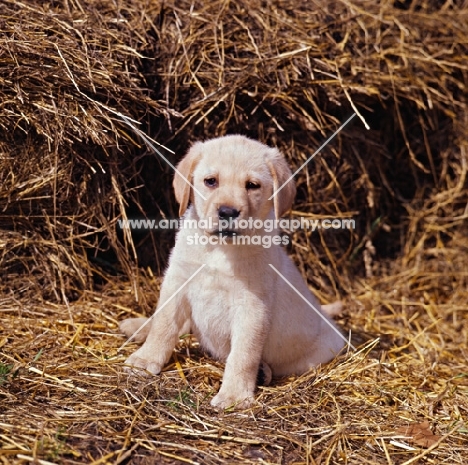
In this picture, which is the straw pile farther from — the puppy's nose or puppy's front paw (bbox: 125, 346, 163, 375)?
the puppy's nose

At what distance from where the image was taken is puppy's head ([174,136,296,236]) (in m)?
3.97

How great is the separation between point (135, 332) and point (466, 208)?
10.7 ft

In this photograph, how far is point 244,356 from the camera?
4133 mm

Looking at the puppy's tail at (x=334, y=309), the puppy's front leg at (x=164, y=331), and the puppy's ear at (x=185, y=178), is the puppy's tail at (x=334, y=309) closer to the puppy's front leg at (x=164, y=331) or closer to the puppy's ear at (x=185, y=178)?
the puppy's front leg at (x=164, y=331)

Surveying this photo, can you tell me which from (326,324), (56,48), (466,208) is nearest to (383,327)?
(326,324)

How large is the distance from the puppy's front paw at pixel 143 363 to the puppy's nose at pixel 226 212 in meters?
1.08

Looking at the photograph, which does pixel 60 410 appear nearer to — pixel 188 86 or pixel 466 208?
pixel 188 86

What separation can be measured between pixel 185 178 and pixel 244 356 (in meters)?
1.15

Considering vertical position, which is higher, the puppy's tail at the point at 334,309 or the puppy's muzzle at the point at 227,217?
the puppy's muzzle at the point at 227,217

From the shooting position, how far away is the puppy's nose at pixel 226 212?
3861 mm

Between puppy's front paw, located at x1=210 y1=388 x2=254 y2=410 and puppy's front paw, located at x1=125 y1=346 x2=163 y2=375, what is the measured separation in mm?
467

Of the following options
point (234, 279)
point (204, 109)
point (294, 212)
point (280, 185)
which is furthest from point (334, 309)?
point (204, 109)

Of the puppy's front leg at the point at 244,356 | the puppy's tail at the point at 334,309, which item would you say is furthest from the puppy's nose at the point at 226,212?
the puppy's tail at the point at 334,309

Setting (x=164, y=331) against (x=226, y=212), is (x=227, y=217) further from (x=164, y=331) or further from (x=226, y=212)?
(x=164, y=331)
